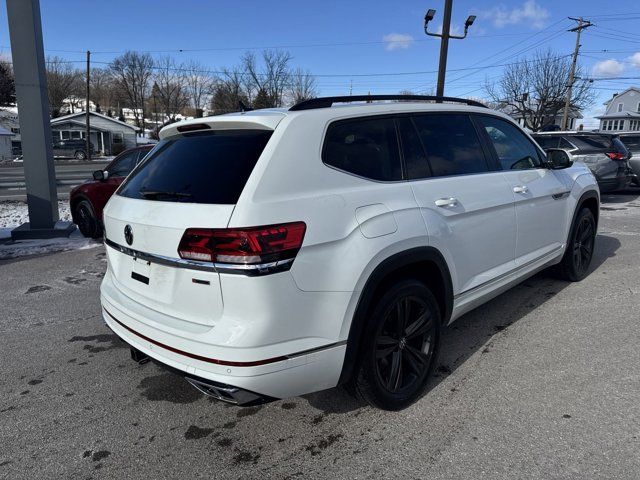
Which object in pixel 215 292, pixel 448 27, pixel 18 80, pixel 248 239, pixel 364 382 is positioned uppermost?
pixel 448 27

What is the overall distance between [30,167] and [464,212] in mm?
7905

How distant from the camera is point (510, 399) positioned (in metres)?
3.01

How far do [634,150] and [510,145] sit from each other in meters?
11.7

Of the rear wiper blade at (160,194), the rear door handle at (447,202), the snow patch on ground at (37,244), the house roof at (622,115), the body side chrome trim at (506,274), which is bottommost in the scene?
the snow patch on ground at (37,244)

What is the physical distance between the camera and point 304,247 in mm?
2262

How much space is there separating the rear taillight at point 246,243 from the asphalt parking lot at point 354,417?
113 centimetres

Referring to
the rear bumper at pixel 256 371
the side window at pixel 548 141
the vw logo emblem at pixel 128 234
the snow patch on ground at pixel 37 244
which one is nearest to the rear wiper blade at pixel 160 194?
the vw logo emblem at pixel 128 234

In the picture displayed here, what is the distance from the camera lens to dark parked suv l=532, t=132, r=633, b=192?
11.4m

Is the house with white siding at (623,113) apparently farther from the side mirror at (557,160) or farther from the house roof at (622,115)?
the side mirror at (557,160)

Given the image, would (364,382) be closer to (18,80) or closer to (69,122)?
(18,80)

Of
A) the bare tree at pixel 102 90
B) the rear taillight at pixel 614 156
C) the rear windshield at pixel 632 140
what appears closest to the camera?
the rear taillight at pixel 614 156

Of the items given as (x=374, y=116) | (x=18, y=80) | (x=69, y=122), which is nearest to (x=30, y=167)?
(x=18, y=80)

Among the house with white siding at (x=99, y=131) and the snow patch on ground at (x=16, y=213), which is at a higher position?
the house with white siding at (x=99, y=131)

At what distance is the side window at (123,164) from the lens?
8.61m
